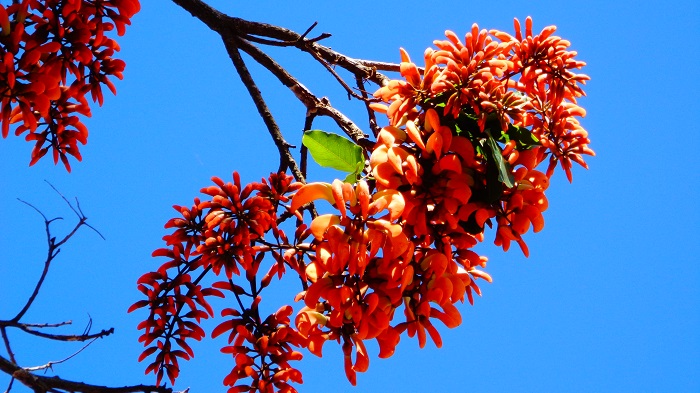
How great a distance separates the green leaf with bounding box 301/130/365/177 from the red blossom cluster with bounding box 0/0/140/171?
571 millimetres

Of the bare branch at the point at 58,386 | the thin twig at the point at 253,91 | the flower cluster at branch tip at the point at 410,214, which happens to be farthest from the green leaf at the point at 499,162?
the thin twig at the point at 253,91

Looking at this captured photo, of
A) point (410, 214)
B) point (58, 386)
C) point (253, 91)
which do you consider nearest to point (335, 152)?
point (410, 214)

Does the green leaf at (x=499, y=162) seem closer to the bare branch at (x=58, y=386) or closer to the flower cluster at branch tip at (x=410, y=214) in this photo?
the flower cluster at branch tip at (x=410, y=214)

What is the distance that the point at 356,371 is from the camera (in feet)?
4.96

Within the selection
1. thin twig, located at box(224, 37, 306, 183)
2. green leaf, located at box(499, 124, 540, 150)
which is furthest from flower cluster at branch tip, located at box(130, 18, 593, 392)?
thin twig, located at box(224, 37, 306, 183)

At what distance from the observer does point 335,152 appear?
1771mm

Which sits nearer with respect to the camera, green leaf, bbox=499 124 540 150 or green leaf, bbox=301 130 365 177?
green leaf, bbox=499 124 540 150

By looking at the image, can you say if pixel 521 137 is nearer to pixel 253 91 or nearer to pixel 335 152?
pixel 335 152

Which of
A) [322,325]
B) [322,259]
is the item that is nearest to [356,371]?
[322,325]

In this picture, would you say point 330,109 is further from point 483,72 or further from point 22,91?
point 22,91

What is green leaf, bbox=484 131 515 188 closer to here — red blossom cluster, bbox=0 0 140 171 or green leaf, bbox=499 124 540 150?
green leaf, bbox=499 124 540 150

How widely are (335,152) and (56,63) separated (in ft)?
2.18

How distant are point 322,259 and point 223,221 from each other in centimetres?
53

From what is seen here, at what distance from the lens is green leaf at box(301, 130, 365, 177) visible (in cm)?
175
